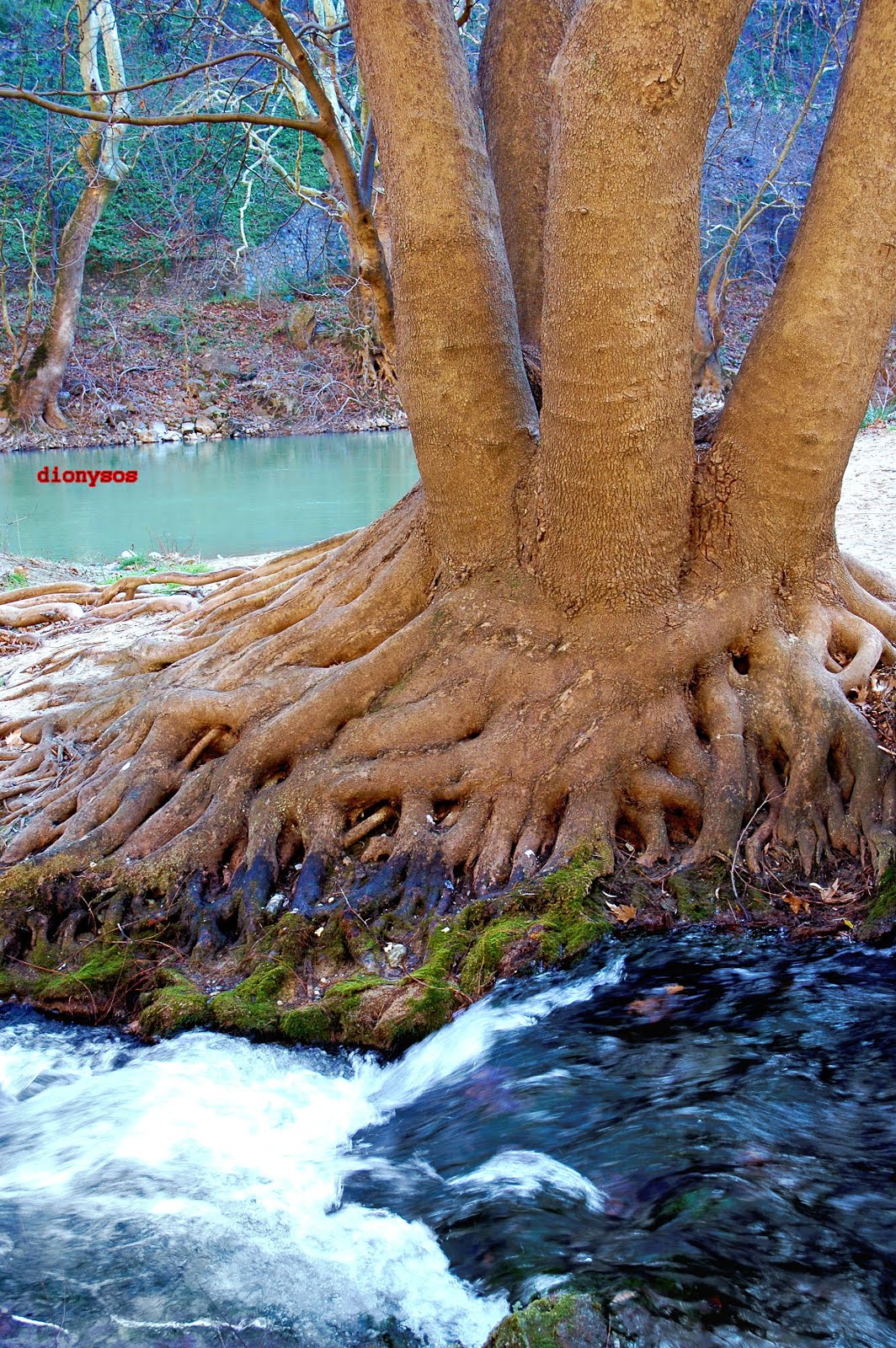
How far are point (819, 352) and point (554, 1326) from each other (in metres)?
3.34

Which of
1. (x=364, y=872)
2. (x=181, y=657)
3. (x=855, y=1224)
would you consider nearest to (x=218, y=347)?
(x=181, y=657)

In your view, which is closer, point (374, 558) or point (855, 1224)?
point (855, 1224)

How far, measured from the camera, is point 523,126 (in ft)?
15.8

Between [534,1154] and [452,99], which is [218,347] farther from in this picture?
[534,1154]

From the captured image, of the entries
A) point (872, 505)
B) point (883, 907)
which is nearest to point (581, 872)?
point (883, 907)

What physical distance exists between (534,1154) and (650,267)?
284 cm

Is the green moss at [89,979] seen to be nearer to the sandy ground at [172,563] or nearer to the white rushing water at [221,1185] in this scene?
the white rushing water at [221,1185]

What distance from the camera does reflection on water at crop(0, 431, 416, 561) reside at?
12.7 metres

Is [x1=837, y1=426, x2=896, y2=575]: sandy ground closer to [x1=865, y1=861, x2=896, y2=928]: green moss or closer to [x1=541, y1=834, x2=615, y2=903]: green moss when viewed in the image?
[x1=865, y1=861, x2=896, y2=928]: green moss

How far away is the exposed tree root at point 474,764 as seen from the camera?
3.79 metres

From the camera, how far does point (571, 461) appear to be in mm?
3846

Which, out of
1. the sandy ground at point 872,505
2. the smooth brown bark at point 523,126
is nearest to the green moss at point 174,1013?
the smooth brown bark at point 523,126

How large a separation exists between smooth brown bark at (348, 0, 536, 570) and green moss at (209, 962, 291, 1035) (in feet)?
6.30

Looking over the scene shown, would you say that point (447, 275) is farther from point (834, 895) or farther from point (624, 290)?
point (834, 895)
